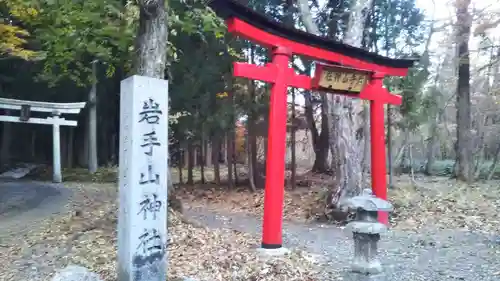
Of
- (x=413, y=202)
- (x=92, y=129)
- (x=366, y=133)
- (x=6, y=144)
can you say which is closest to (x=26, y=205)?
(x=92, y=129)

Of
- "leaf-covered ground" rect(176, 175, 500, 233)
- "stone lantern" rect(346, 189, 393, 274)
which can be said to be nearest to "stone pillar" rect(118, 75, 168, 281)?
"stone lantern" rect(346, 189, 393, 274)

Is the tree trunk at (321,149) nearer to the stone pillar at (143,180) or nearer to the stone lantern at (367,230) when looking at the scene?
the stone lantern at (367,230)

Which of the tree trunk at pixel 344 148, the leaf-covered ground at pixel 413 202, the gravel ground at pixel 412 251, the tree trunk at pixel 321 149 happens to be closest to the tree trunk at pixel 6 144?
the leaf-covered ground at pixel 413 202

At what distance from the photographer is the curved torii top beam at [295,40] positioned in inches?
257

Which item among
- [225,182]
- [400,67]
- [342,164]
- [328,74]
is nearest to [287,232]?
[342,164]

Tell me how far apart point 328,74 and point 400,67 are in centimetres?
260

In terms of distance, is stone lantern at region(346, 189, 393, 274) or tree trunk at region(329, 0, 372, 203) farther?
tree trunk at region(329, 0, 372, 203)

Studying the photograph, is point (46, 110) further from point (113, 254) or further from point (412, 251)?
point (412, 251)

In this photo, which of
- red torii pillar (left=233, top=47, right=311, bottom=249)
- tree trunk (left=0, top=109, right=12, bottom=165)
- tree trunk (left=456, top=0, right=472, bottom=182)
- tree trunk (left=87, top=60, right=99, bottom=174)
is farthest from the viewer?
tree trunk (left=0, top=109, right=12, bottom=165)

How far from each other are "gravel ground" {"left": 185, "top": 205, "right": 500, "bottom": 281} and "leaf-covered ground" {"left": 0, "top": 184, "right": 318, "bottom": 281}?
0.84 metres

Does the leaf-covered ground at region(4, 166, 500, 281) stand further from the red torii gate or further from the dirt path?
the red torii gate

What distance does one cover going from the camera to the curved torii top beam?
652cm

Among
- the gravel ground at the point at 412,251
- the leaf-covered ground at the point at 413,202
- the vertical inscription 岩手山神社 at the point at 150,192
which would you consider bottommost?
the gravel ground at the point at 412,251

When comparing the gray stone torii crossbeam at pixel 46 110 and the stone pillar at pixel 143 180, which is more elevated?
the gray stone torii crossbeam at pixel 46 110
